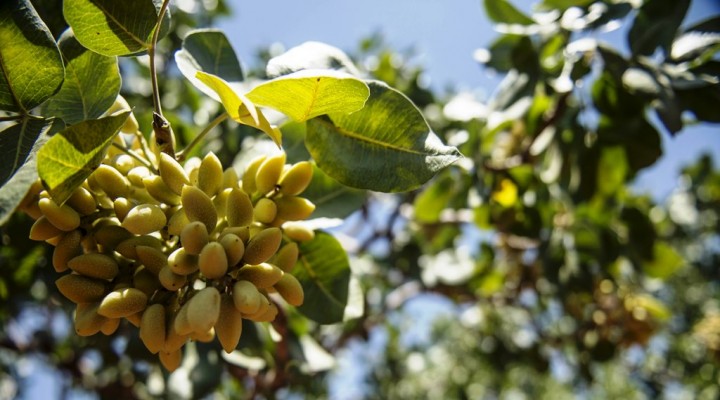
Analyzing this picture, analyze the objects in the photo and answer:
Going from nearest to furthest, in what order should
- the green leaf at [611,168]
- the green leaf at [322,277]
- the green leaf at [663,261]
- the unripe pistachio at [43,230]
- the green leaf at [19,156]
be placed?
A: the green leaf at [19,156] → the unripe pistachio at [43,230] → the green leaf at [322,277] → the green leaf at [611,168] → the green leaf at [663,261]

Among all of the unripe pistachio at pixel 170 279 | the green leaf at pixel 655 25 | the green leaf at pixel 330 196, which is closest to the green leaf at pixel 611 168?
the green leaf at pixel 655 25

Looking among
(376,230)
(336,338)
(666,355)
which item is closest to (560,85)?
(376,230)

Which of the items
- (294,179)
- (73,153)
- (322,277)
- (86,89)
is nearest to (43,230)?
Result: (73,153)

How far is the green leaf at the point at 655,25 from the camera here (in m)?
1.40

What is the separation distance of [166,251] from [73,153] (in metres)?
0.19

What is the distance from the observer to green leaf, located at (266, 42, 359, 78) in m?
0.81

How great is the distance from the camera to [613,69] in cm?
146

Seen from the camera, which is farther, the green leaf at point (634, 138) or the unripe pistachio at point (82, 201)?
the green leaf at point (634, 138)

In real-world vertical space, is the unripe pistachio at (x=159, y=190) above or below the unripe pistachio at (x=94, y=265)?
above

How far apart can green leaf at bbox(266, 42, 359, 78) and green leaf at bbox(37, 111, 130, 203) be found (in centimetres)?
22

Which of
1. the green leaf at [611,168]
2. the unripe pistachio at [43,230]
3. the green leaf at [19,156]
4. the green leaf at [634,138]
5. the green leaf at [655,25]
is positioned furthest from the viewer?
the green leaf at [611,168]

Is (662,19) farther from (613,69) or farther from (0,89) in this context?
(0,89)

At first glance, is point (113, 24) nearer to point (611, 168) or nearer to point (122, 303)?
point (122, 303)

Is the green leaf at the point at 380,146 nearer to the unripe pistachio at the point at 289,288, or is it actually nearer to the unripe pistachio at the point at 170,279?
the unripe pistachio at the point at 289,288
